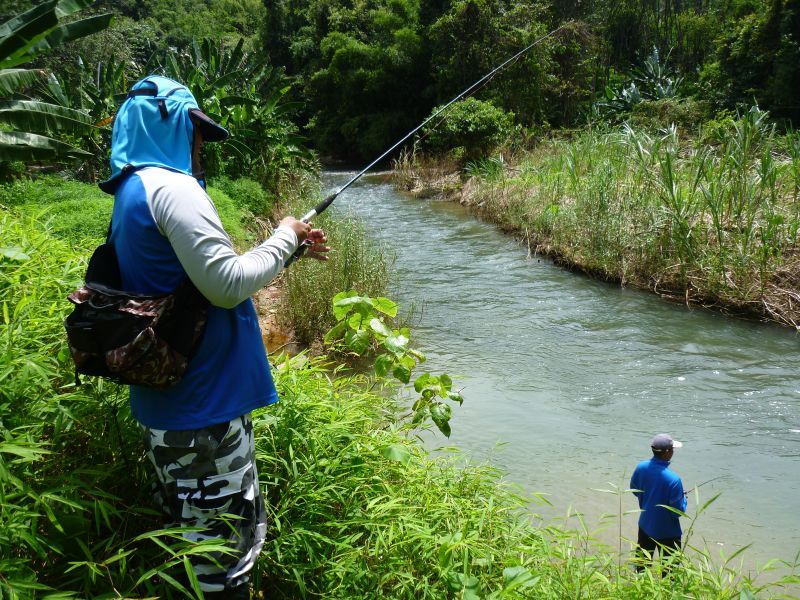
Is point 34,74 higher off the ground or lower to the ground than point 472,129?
higher

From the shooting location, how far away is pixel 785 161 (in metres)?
8.32

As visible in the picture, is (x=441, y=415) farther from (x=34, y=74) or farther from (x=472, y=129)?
(x=472, y=129)

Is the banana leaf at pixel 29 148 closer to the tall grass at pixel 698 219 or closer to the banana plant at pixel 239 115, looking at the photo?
the banana plant at pixel 239 115

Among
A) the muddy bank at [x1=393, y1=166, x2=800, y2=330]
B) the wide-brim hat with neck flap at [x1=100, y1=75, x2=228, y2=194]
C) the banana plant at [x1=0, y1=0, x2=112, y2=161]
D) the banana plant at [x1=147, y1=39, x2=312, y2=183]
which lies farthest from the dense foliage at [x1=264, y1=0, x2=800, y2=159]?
the wide-brim hat with neck flap at [x1=100, y1=75, x2=228, y2=194]

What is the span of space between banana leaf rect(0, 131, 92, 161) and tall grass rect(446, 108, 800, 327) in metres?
6.69

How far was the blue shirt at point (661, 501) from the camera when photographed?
134 inches

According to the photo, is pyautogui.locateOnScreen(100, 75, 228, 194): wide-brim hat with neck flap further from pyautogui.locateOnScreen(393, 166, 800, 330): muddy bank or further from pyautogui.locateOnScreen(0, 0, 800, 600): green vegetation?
pyautogui.locateOnScreen(393, 166, 800, 330): muddy bank

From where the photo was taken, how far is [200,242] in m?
1.65

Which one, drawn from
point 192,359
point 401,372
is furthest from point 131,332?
point 401,372

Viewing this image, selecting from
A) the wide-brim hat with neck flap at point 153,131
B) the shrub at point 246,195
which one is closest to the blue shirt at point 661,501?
the wide-brim hat with neck flap at point 153,131

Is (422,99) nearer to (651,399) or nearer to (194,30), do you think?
(651,399)

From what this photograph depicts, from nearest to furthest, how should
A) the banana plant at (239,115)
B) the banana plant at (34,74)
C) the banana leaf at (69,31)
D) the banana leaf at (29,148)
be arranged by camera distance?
1. the banana plant at (34,74)
2. the banana leaf at (69,31)
3. the banana leaf at (29,148)
4. the banana plant at (239,115)

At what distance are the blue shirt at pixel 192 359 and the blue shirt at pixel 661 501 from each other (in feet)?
7.79

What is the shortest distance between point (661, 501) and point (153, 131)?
302 centimetres
